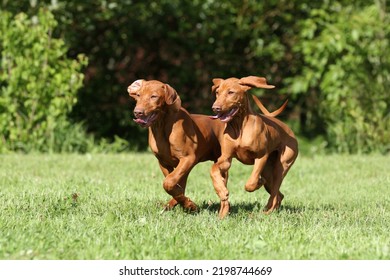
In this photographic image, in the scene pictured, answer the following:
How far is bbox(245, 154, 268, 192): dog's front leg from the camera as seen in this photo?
19.2 feet

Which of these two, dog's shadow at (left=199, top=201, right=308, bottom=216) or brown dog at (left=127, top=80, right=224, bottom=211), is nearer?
brown dog at (left=127, top=80, right=224, bottom=211)

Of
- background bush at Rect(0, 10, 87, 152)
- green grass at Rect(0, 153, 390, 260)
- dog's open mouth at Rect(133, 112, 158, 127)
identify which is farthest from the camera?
background bush at Rect(0, 10, 87, 152)

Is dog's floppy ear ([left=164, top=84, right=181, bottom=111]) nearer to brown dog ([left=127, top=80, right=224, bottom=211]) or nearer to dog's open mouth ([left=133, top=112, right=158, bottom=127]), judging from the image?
brown dog ([left=127, top=80, right=224, bottom=211])

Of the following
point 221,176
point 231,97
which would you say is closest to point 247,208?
point 221,176

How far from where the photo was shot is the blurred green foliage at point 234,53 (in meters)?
12.7

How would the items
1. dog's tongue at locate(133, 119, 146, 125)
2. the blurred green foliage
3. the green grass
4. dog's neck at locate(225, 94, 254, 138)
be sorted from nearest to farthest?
the green grass < dog's tongue at locate(133, 119, 146, 125) < dog's neck at locate(225, 94, 254, 138) < the blurred green foliage

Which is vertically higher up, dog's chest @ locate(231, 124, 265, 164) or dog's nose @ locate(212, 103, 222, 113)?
dog's nose @ locate(212, 103, 222, 113)

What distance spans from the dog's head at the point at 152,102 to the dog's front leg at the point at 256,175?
75 centimetres

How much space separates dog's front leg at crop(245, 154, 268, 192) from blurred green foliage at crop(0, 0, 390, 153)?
22.4 ft

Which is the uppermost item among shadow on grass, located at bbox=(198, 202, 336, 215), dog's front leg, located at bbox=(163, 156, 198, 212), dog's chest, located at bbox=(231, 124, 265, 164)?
dog's chest, located at bbox=(231, 124, 265, 164)

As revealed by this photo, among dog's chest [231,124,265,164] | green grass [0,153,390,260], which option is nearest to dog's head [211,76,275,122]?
dog's chest [231,124,265,164]

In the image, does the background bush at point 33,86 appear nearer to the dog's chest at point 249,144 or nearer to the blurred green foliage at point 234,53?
the blurred green foliage at point 234,53

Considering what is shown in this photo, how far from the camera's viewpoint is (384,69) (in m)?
12.7
